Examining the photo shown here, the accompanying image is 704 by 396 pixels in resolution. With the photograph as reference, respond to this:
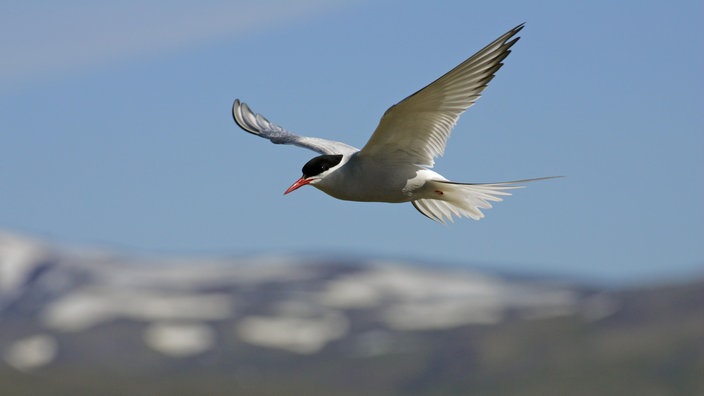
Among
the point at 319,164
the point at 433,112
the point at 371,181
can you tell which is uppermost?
the point at 433,112

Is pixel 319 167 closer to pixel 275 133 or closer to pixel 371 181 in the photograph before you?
pixel 371 181

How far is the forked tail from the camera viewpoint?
13.9 m

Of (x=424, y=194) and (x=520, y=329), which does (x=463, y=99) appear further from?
(x=520, y=329)

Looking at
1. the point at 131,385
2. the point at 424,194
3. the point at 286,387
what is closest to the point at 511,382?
the point at 286,387

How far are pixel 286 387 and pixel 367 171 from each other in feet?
493

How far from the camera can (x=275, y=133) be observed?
1669 centimetres

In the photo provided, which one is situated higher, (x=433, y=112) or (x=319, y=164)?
(x=433, y=112)

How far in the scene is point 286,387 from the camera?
161 m

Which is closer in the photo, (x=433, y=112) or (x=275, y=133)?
(x=433, y=112)

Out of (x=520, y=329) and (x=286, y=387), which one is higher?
(x=520, y=329)

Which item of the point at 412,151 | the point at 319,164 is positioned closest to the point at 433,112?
the point at 412,151

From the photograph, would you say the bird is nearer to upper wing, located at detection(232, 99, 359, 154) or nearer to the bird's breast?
the bird's breast

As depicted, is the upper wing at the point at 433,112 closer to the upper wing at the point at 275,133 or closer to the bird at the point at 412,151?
the bird at the point at 412,151

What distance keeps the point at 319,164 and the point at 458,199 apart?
196 cm
